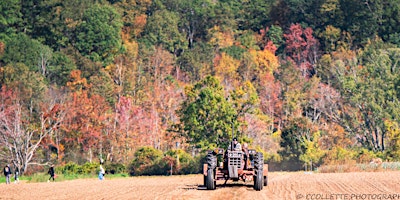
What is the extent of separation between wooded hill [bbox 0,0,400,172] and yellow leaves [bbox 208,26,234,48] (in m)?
0.21

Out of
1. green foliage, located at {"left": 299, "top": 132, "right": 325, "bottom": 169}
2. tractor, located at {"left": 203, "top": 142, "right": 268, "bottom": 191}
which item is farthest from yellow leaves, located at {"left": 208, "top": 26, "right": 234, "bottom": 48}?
tractor, located at {"left": 203, "top": 142, "right": 268, "bottom": 191}

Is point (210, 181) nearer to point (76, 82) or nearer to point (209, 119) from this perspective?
point (209, 119)

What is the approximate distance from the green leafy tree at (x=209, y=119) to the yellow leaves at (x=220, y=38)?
6545 cm

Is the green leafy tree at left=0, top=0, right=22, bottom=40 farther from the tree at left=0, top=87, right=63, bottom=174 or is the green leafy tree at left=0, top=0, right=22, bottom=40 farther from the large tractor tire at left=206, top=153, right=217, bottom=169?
the large tractor tire at left=206, top=153, right=217, bottom=169

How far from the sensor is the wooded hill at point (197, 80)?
74250 mm

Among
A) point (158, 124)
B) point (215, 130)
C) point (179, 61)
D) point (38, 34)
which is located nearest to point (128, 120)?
point (158, 124)

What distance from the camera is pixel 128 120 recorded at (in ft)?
304

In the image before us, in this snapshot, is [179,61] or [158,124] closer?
[158,124]

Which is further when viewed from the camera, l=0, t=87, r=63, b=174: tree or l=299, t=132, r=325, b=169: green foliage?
l=0, t=87, r=63, b=174: tree

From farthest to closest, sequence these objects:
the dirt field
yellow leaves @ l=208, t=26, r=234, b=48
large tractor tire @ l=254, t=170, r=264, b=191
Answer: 1. yellow leaves @ l=208, t=26, r=234, b=48
2. large tractor tire @ l=254, t=170, r=264, b=191
3. the dirt field

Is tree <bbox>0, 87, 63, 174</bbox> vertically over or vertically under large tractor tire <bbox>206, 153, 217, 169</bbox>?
over

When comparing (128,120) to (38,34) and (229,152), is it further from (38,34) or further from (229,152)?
(229,152)

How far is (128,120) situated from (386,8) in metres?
51.1

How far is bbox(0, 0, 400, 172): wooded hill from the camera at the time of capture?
244ft
